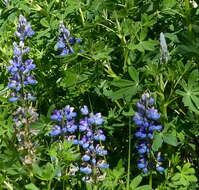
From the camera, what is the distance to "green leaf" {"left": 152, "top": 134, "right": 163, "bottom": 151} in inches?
91.6

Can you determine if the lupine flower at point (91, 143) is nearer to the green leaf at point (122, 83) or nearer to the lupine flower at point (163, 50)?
the green leaf at point (122, 83)

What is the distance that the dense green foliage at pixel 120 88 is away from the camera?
2.39 metres

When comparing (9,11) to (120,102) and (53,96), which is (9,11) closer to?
(53,96)

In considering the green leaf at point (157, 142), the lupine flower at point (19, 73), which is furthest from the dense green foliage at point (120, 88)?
the lupine flower at point (19, 73)

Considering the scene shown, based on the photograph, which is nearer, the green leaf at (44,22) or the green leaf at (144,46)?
the green leaf at (144,46)

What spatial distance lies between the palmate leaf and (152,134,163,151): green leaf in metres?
0.19

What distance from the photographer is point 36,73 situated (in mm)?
3115

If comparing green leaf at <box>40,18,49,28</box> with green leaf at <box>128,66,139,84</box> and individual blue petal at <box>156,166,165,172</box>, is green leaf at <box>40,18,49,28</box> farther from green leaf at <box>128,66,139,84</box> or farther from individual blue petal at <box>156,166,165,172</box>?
individual blue petal at <box>156,166,165,172</box>

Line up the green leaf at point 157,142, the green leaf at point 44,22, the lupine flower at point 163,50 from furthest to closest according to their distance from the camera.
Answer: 1. the green leaf at point 44,22
2. the green leaf at point 157,142
3. the lupine flower at point 163,50

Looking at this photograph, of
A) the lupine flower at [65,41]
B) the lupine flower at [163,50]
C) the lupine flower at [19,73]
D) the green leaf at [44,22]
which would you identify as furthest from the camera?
the green leaf at [44,22]

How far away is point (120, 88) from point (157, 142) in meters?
0.31

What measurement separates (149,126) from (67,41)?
635 mm

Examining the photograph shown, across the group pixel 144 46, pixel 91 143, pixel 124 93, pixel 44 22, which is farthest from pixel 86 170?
pixel 44 22

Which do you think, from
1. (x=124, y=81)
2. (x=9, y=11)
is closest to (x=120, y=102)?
(x=124, y=81)
